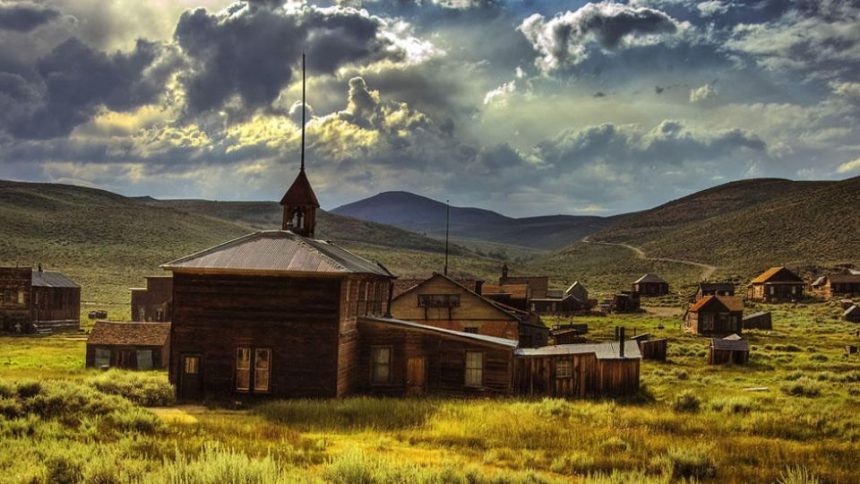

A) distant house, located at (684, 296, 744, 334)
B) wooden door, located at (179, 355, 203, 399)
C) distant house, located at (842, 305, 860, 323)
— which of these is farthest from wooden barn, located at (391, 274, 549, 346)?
distant house, located at (842, 305, 860, 323)

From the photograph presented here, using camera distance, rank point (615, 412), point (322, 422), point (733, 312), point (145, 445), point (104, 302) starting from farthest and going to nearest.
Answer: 1. point (104, 302)
2. point (733, 312)
3. point (615, 412)
4. point (322, 422)
5. point (145, 445)

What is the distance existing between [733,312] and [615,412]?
4130 centimetres

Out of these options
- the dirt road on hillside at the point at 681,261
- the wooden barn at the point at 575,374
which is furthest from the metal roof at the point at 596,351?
the dirt road on hillside at the point at 681,261

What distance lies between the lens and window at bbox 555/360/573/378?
26109 mm

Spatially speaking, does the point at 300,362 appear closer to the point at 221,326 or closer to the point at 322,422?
the point at 221,326

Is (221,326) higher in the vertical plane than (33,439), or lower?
higher

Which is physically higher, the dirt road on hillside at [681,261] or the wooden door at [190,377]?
the dirt road on hillside at [681,261]

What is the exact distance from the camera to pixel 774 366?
3662cm

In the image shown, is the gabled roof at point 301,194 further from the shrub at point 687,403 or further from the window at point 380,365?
the shrub at point 687,403

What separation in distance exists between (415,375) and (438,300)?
14.6m

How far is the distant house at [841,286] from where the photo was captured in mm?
83375

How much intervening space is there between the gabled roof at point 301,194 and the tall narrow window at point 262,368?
23.1 feet

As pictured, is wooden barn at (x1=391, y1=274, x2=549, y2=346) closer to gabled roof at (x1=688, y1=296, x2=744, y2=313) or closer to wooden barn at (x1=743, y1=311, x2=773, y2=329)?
gabled roof at (x1=688, y1=296, x2=744, y2=313)

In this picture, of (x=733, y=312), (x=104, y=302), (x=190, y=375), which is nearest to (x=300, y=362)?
(x=190, y=375)
